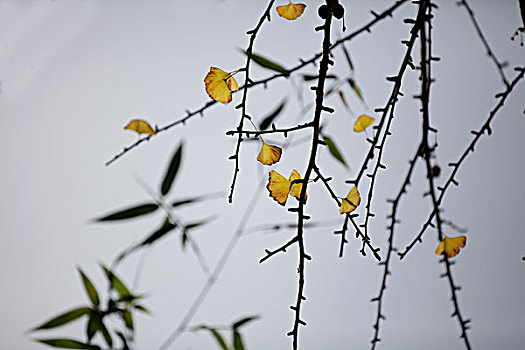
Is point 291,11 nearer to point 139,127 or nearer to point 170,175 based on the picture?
point 139,127

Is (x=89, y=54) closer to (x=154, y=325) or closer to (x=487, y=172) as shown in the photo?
(x=154, y=325)

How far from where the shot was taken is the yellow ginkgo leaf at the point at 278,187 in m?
0.24

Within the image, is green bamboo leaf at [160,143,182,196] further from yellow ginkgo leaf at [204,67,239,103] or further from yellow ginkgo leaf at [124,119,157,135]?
yellow ginkgo leaf at [204,67,239,103]

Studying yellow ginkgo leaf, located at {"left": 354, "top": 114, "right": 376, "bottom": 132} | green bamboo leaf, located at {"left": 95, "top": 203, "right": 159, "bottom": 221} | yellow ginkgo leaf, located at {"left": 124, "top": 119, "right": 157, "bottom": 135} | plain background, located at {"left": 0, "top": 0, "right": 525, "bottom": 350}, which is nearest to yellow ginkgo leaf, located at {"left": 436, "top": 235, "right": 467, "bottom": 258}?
yellow ginkgo leaf, located at {"left": 354, "top": 114, "right": 376, "bottom": 132}

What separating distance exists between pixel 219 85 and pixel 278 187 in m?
0.05

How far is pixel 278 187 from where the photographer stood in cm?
24

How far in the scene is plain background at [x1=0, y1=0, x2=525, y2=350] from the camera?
159cm

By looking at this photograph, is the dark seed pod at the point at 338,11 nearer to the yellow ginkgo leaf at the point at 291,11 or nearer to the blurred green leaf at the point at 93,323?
the yellow ginkgo leaf at the point at 291,11

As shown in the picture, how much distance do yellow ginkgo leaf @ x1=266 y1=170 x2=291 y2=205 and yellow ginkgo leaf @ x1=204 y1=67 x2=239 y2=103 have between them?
40 millimetres

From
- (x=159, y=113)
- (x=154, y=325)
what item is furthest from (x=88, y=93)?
(x=154, y=325)

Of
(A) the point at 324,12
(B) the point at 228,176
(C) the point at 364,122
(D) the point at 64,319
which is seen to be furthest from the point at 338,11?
(B) the point at 228,176

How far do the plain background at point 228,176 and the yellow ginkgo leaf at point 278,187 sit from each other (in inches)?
51.5

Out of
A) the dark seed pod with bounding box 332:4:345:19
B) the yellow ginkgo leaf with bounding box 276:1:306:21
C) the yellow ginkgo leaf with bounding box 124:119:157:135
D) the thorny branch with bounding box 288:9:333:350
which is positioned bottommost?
the thorny branch with bounding box 288:9:333:350

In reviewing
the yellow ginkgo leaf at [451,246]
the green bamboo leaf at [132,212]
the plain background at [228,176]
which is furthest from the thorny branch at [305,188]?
the plain background at [228,176]
